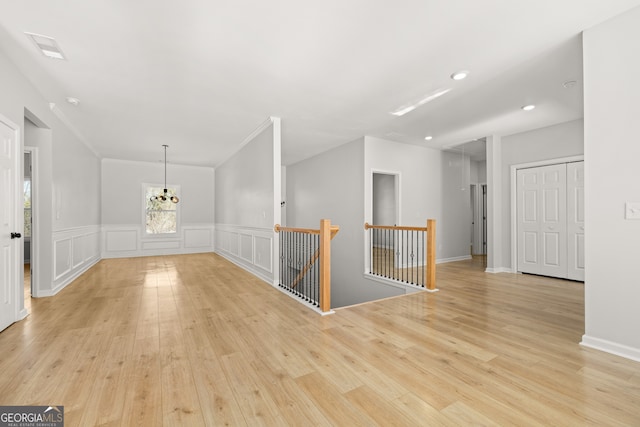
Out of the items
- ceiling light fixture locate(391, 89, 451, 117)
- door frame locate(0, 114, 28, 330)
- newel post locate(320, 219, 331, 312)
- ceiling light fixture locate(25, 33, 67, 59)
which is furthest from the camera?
ceiling light fixture locate(391, 89, 451, 117)

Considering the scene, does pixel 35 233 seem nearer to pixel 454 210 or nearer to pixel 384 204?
pixel 454 210

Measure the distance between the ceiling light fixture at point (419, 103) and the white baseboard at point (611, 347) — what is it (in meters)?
2.93

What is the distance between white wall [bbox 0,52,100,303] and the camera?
3.01 meters

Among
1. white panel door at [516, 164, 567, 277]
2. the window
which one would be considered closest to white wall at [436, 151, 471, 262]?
white panel door at [516, 164, 567, 277]

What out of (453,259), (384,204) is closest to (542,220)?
(453,259)

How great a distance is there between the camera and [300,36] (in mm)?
2469

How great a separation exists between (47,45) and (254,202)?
11.3ft

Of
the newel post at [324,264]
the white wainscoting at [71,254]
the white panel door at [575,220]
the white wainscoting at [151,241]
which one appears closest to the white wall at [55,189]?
the white wainscoting at [71,254]

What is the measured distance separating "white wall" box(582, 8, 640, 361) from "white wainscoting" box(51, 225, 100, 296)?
6378 millimetres

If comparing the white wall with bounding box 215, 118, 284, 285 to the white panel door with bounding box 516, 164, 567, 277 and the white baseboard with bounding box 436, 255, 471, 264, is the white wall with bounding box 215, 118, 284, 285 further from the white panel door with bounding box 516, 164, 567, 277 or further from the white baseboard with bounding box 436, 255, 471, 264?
the white panel door with bounding box 516, 164, 567, 277

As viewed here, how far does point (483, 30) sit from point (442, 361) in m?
2.71

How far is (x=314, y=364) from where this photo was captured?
209 cm

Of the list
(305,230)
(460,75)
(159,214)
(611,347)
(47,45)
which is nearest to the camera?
(611,347)

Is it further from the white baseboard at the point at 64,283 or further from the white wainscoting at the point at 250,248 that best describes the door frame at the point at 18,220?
the white wainscoting at the point at 250,248
